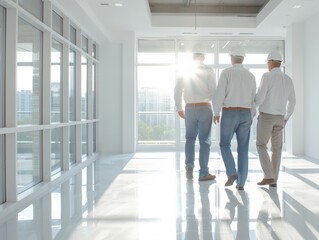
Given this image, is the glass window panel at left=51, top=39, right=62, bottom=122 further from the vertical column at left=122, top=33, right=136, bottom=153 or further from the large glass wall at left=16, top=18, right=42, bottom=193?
the vertical column at left=122, top=33, right=136, bottom=153

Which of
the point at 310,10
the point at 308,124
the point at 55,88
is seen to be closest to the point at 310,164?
the point at 308,124

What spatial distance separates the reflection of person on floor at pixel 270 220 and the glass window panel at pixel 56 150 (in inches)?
117

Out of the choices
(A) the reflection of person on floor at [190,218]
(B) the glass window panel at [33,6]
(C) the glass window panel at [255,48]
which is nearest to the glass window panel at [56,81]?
(B) the glass window panel at [33,6]

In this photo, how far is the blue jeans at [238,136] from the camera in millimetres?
4453

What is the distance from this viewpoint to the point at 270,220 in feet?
10.3

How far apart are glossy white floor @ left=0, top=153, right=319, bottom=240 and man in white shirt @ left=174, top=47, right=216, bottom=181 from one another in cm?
Answer: 43

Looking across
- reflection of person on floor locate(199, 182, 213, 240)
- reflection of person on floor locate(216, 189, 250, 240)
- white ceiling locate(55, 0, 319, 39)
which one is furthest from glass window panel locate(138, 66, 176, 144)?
reflection of person on floor locate(216, 189, 250, 240)

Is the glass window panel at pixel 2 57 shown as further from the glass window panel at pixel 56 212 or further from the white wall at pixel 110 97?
the white wall at pixel 110 97

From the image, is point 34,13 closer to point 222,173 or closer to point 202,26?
point 222,173

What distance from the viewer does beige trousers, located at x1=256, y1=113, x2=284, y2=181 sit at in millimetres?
4496

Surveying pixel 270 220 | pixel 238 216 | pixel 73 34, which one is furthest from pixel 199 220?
pixel 73 34

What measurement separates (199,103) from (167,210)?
191cm

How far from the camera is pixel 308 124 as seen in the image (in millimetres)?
8273

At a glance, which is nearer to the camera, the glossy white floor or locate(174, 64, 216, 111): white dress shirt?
the glossy white floor
